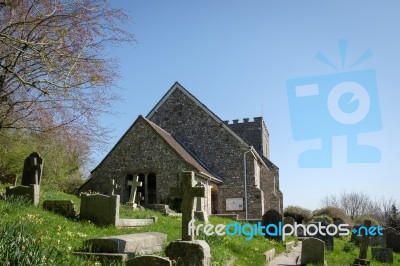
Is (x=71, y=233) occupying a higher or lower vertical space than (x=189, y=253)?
higher

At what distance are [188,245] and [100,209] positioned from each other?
3907 millimetres

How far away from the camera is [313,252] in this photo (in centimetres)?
1000

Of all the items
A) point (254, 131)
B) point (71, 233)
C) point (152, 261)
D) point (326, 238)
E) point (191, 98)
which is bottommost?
point (326, 238)

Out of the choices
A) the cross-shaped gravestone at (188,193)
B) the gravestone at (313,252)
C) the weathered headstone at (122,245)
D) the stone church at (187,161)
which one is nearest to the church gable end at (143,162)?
the stone church at (187,161)

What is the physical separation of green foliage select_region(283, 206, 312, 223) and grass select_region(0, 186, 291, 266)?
23094 millimetres

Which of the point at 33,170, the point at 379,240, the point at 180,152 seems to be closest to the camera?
the point at 33,170

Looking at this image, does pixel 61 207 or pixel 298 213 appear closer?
pixel 61 207

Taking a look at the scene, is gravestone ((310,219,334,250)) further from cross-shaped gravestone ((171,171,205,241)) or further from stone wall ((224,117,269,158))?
stone wall ((224,117,269,158))

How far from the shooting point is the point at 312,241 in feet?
33.0

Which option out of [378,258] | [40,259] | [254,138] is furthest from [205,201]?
[40,259]

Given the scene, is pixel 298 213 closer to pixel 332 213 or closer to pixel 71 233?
pixel 332 213

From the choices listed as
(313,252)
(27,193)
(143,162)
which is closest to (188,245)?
(313,252)

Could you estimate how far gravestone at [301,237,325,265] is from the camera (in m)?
9.91

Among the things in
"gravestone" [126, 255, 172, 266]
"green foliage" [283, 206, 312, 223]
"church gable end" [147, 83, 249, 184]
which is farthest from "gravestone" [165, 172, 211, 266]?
"green foliage" [283, 206, 312, 223]
